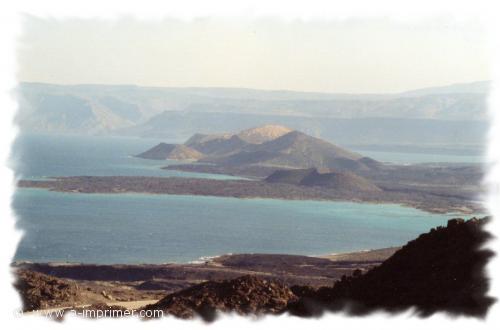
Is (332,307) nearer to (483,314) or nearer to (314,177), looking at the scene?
(483,314)

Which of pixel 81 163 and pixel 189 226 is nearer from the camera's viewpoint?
pixel 189 226

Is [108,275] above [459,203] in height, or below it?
below

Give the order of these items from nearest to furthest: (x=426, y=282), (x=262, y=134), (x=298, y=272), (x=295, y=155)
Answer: (x=426, y=282) < (x=298, y=272) < (x=295, y=155) < (x=262, y=134)

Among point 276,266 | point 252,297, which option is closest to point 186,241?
point 276,266

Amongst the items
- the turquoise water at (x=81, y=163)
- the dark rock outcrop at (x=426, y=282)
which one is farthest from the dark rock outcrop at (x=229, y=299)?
the turquoise water at (x=81, y=163)

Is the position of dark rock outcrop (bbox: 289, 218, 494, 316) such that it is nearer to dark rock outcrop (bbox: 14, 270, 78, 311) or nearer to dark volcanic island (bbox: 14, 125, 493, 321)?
dark volcanic island (bbox: 14, 125, 493, 321)

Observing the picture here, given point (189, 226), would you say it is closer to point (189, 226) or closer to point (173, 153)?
point (189, 226)

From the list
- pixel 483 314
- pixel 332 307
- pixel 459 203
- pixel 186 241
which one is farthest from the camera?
pixel 459 203

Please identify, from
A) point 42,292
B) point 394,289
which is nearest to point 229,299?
point 394,289

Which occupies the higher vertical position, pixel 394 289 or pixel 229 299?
pixel 394 289
